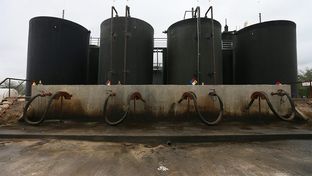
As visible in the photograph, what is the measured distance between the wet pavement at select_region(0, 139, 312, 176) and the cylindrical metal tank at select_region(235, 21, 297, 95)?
191 inches

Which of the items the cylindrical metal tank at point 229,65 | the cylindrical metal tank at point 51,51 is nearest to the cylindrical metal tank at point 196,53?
the cylindrical metal tank at point 229,65

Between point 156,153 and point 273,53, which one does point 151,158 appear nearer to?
point 156,153

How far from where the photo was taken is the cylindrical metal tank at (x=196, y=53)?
8414mm

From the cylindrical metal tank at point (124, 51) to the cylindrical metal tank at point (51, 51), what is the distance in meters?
1.50

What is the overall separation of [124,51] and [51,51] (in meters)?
3.07

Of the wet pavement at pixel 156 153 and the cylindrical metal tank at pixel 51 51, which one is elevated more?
the cylindrical metal tank at pixel 51 51

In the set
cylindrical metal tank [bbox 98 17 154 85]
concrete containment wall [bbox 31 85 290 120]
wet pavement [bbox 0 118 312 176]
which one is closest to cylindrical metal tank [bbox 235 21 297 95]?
concrete containment wall [bbox 31 85 290 120]

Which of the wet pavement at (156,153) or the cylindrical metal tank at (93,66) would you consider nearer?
the wet pavement at (156,153)

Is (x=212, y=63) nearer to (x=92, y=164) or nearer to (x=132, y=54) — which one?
(x=132, y=54)

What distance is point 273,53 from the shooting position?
909 centimetres

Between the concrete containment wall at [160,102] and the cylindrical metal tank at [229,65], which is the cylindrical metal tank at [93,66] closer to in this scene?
the concrete containment wall at [160,102]

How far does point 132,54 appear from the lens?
28.6 feet

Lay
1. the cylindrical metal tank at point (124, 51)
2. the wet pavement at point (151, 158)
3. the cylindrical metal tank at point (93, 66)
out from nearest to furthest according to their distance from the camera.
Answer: the wet pavement at point (151, 158), the cylindrical metal tank at point (124, 51), the cylindrical metal tank at point (93, 66)

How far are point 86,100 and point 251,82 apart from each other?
21.5 feet
